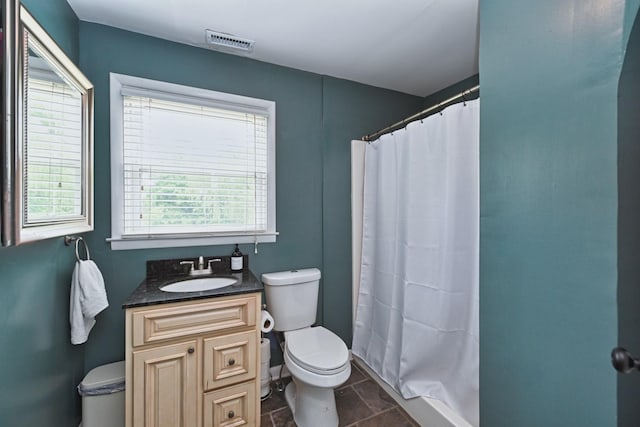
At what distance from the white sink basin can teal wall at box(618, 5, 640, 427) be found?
160cm

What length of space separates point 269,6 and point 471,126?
1.25m

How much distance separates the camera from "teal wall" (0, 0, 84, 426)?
3.06 ft

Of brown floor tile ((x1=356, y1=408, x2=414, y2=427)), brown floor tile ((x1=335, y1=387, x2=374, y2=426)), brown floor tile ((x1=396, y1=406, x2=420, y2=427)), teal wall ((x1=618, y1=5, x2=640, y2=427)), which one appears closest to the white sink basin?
brown floor tile ((x1=335, y1=387, x2=374, y2=426))

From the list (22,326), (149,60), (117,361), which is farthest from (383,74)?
(117,361)

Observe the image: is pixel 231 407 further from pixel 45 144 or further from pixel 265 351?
pixel 45 144

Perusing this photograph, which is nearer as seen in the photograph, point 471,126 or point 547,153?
point 547,153

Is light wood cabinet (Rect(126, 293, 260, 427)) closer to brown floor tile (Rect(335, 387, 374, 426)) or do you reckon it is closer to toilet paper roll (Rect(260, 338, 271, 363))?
toilet paper roll (Rect(260, 338, 271, 363))

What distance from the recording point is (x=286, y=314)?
1808 millimetres

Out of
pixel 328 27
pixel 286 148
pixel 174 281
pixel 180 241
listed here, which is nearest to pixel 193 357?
pixel 174 281

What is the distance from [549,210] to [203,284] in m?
1.72

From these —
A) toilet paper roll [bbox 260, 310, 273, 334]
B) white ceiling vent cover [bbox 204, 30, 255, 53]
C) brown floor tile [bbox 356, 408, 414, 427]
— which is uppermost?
white ceiling vent cover [bbox 204, 30, 255, 53]

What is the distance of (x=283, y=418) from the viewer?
162cm

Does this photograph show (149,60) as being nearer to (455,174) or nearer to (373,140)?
(373,140)

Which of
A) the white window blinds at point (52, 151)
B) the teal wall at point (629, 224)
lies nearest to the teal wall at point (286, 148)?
the white window blinds at point (52, 151)
